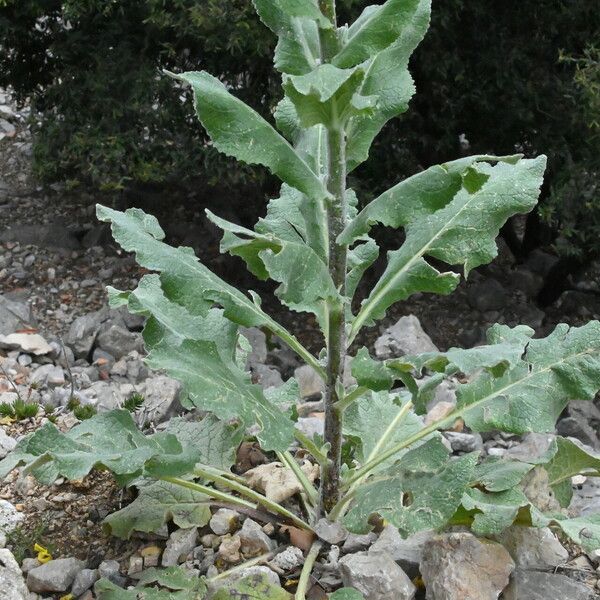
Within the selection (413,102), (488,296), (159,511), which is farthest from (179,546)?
(488,296)

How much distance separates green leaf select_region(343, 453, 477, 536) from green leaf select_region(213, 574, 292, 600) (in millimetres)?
247

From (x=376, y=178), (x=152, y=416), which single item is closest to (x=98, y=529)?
(x=152, y=416)

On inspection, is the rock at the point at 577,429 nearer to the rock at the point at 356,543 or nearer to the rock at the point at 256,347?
the rock at the point at 256,347

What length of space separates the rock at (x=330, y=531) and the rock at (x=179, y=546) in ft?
1.19

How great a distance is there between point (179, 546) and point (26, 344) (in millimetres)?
2436

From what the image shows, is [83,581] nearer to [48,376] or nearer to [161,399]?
[161,399]

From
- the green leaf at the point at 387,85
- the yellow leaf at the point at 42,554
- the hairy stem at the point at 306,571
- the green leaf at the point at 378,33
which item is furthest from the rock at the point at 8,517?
the green leaf at the point at 378,33

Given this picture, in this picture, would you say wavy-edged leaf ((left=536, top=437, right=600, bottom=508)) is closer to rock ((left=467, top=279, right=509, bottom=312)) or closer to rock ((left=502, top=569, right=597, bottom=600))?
rock ((left=502, top=569, right=597, bottom=600))

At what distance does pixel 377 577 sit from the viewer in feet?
7.84

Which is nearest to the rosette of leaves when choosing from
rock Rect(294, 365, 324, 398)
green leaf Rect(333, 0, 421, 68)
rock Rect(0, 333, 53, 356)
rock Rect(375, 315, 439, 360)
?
green leaf Rect(333, 0, 421, 68)

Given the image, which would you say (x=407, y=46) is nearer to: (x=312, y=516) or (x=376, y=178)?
(x=312, y=516)

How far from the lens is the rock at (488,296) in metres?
6.71

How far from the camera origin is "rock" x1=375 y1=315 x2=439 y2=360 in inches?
184

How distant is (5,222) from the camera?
22.7ft
